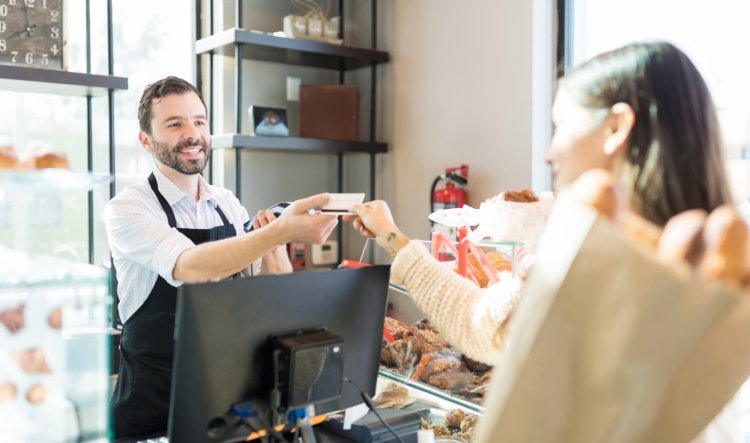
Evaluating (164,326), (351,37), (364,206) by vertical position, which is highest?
(351,37)

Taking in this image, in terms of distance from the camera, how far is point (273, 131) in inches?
136

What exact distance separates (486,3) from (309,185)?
1.41 m

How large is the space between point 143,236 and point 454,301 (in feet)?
3.66

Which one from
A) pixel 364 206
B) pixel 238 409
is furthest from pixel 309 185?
pixel 238 409

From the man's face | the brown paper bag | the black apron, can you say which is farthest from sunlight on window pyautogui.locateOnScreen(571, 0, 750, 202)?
the brown paper bag

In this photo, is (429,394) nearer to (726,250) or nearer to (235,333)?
(235,333)

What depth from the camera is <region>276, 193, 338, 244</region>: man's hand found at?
169 cm

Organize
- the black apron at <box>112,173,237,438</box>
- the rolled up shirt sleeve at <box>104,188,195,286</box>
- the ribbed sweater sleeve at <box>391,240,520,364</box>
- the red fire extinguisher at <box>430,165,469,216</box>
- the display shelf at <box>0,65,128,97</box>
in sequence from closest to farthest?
the ribbed sweater sleeve at <box>391,240,520,364</box> → the rolled up shirt sleeve at <box>104,188,195,286</box> → the black apron at <box>112,173,237,438</box> → the display shelf at <box>0,65,128,97</box> → the red fire extinguisher at <box>430,165,469,216</box>

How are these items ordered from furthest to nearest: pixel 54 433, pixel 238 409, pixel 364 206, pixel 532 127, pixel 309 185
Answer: pixel 309 185, pixel 532 127, pixel 364 206, pixel 238 409, pixel 54 433

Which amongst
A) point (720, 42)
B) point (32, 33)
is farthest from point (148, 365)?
point (720, 42)

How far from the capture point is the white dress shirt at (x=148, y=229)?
6.32 feet

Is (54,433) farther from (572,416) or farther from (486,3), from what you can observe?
(486,3)

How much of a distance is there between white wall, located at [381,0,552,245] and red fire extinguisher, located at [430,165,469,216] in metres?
0.05

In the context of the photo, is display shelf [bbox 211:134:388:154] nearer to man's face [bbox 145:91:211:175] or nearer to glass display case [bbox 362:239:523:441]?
man's face [bbox 145:91:211:175]
